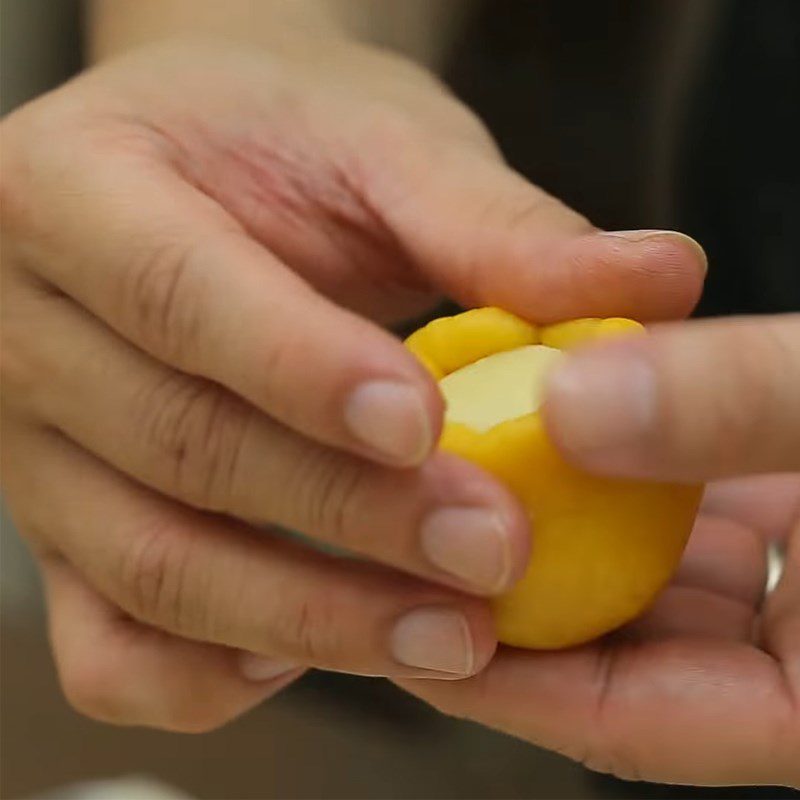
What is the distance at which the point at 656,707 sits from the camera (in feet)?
1.82

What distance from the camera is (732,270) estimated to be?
3.25 feet

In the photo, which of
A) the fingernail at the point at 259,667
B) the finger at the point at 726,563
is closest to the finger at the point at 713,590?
the finger at the point at 726,563

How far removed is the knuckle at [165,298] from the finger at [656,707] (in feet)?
0.68

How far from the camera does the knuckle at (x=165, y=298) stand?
22.1 inches

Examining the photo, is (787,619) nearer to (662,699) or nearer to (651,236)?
(662,699)

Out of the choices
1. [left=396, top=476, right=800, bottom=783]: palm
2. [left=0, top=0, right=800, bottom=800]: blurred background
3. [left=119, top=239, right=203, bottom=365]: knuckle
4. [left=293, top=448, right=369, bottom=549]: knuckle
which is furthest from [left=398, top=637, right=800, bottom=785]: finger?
[left=0, top=0, right=800, bottom=800]: blurred background

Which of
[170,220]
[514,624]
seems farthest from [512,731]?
[170,220]

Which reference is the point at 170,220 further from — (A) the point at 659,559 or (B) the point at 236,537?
(A) the point at 659,559

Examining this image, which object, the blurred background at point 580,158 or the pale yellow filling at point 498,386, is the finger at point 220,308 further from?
the blurred background at point 580,158

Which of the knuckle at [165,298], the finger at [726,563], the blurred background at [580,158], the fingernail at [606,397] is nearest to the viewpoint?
the fingernail at [606,397]

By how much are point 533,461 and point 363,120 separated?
0.30 m

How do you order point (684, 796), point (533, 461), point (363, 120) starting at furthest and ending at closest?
1. point (684, 796)
2. point (363, 120)
3. point (533, 461)

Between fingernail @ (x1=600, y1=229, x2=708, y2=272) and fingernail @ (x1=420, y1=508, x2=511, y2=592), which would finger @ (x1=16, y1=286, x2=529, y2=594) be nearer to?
fingernail @ (x1=420, y1=508, x2=511, y2=592)

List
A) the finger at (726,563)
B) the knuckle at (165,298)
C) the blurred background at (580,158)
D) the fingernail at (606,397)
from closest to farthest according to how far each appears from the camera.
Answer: the fingernail at (606,397) → the knuckle at (165,298) → the finger at (726,563) → the blurred background at (580,158)
